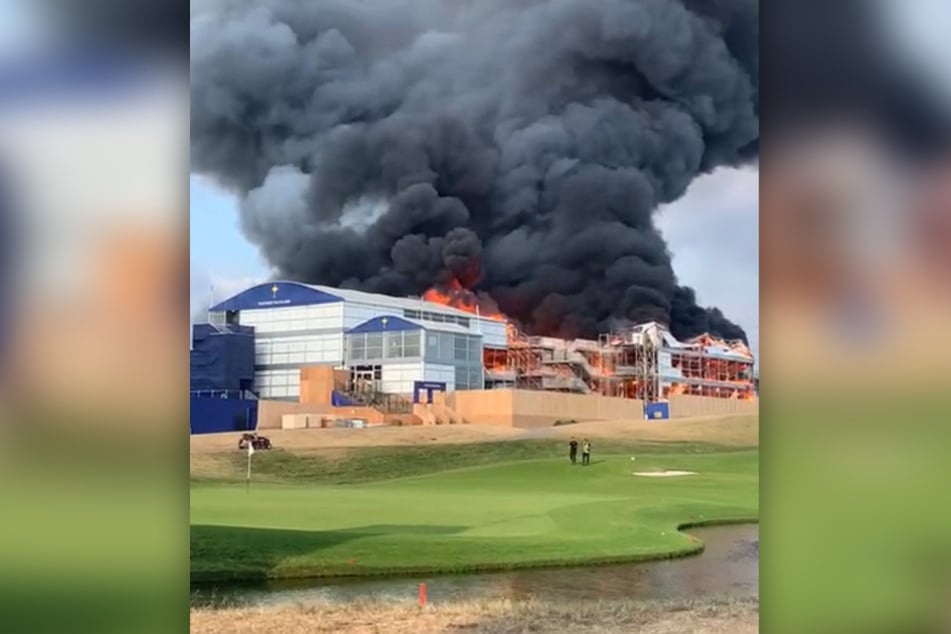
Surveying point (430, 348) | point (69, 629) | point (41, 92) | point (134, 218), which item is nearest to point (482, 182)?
point (430, 348)

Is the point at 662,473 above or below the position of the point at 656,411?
below

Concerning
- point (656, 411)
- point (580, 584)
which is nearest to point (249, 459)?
point (580, 584)

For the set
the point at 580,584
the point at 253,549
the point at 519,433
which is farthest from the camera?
the point at 519,433

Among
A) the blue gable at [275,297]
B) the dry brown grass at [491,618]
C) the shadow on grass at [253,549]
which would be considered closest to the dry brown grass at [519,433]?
the shadow on grass at [253,549]

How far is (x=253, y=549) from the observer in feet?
11.5

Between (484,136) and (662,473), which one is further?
(662,473)

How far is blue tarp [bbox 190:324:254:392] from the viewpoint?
3.47 m

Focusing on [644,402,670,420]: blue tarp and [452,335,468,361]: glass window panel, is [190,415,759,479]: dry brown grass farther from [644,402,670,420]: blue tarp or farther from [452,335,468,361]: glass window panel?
[452,335,468,361]: glass window panel

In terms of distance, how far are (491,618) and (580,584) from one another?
0.38 m

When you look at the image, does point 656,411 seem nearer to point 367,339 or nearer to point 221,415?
point 367,339

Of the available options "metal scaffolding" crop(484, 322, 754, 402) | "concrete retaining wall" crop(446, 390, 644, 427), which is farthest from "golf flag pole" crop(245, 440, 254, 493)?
"metal scaffolding" crop(484, 322, 754, 402)

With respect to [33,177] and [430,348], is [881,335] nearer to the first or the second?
[430,348]

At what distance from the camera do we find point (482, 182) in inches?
146

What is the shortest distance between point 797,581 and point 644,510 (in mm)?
647
